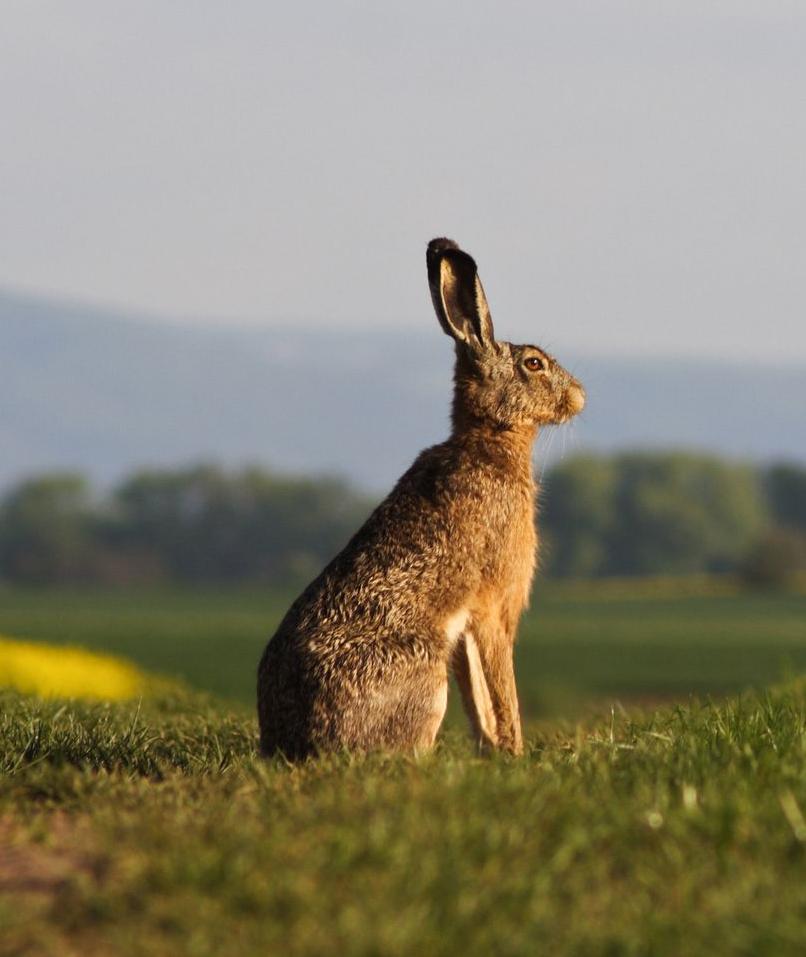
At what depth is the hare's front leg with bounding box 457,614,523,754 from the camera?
8445 millimetres

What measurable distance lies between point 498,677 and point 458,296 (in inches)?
86.3

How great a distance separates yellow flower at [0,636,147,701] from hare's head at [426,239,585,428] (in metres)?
5.13

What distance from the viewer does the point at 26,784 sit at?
293 inches

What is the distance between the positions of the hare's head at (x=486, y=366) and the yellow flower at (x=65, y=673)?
5129 millimetres

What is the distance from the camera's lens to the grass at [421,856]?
5.20 m

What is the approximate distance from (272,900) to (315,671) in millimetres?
2659

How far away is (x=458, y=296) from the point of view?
9.20 m

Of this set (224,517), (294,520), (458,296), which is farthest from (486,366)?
(224,517)

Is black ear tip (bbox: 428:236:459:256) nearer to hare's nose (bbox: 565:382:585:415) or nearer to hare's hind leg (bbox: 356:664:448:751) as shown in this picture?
hare's nose (bbox: 565:382:585:415)

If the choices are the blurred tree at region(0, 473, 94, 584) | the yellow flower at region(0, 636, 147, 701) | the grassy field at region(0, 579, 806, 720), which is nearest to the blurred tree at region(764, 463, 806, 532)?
the grassy field at region(0, 579, 806, 720)

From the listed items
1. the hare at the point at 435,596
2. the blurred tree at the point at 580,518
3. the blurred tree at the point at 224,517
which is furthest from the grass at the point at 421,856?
the blurred tree at the point at 224,517

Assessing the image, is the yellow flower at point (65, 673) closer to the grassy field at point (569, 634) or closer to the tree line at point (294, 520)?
the grassy field at point (569, 634)

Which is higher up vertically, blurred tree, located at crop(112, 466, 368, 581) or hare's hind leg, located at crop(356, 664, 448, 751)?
hare's hind leg, located at crop(356, 664, 448, 751)

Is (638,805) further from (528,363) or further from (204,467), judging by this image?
(204,467)
